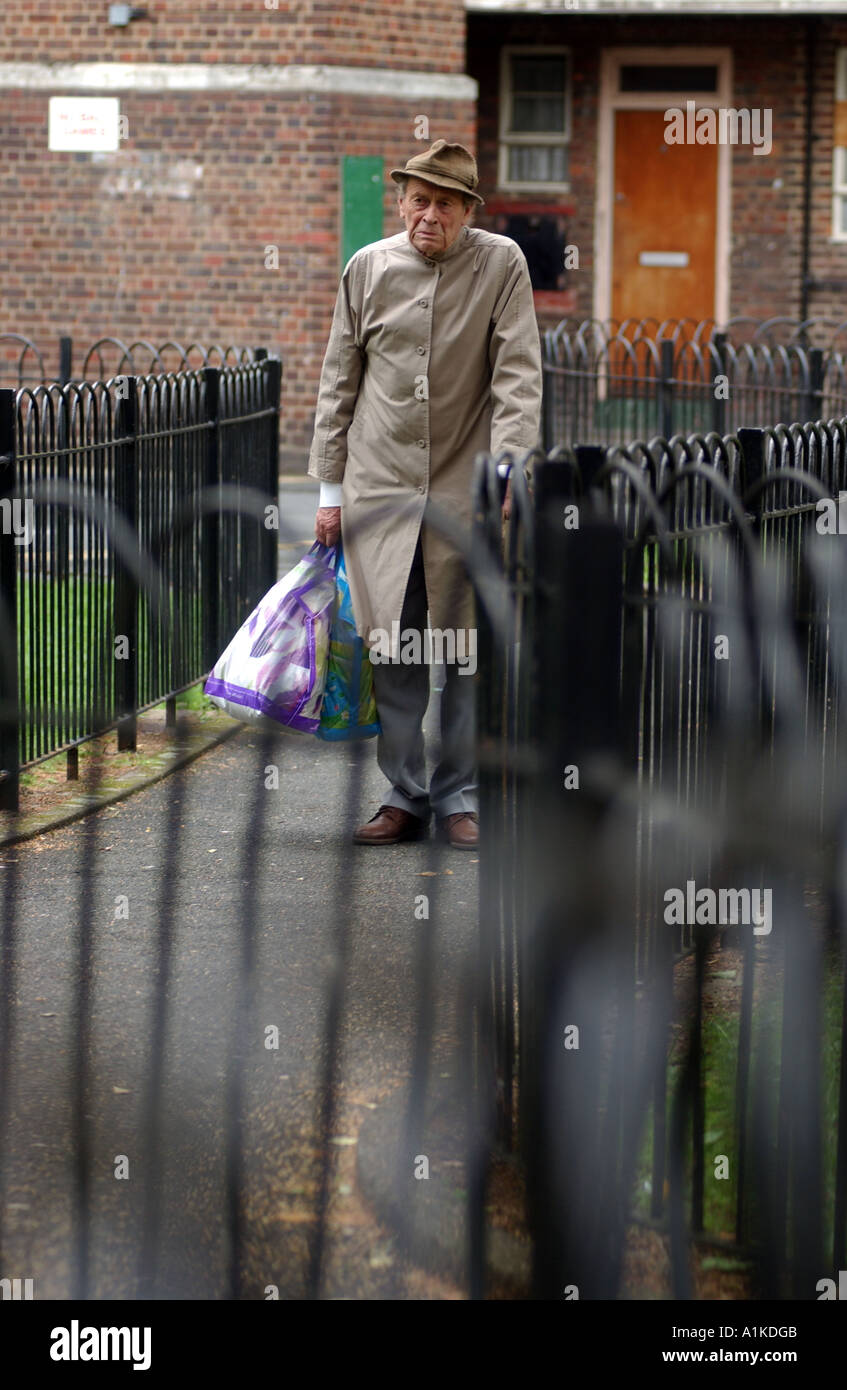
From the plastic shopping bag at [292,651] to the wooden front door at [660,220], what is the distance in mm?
13303

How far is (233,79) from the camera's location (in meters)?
15.7

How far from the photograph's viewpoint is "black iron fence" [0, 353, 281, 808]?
604 centimetres

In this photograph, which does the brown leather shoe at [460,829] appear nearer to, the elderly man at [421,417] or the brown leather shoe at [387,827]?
the elderly man at [421,417]

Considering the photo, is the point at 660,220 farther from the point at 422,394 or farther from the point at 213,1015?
the point at 213,1015

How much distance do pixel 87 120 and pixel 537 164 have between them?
15.0ft

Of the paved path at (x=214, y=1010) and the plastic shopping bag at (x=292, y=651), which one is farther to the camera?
the plastic shopping bag at (x=292, y=651)

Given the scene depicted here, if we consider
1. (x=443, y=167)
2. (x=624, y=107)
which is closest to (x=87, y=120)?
(x=624, y=107)

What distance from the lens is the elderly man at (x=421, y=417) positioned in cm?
536

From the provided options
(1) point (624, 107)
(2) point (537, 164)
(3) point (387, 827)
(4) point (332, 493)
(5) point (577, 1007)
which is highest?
(1) point (624, 107)

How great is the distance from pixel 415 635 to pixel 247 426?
8.83 feet

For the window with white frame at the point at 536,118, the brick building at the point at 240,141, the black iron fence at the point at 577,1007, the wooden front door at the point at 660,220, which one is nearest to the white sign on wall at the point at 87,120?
the brick building at the point at 240,141

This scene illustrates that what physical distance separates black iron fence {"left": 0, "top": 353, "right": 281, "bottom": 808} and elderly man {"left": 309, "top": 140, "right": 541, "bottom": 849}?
500mm

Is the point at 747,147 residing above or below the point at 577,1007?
above
